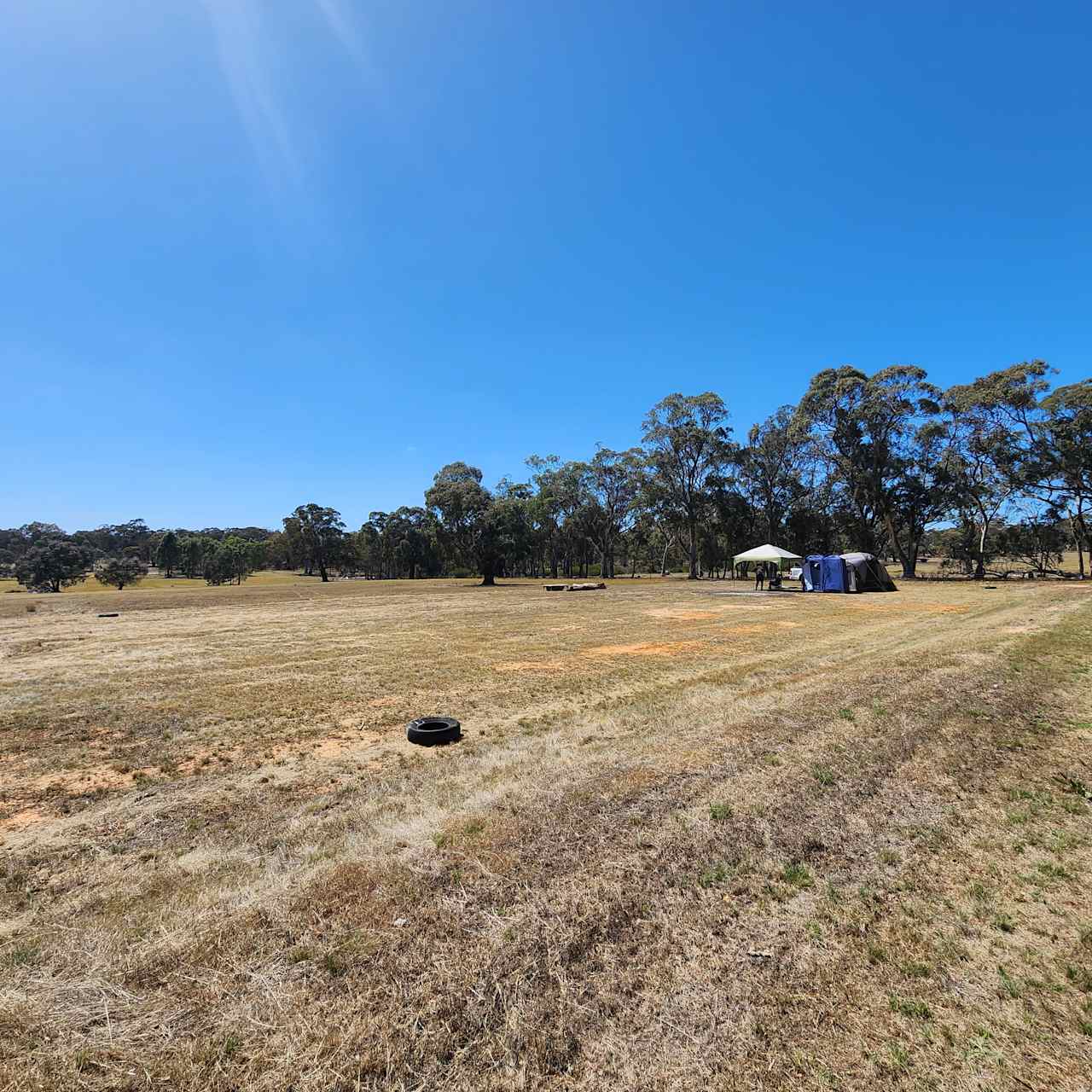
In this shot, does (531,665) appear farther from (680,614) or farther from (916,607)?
(916,607)

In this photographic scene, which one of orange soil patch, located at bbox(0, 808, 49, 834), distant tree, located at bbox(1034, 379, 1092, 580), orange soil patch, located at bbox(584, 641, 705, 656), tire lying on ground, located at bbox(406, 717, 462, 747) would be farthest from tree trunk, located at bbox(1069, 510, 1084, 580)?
orange soil patch, located at bbox(0, 808, 49, 834)

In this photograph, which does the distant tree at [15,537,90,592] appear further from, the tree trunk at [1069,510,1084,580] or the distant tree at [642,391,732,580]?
the tree trunk at [1069,510,1084,580]

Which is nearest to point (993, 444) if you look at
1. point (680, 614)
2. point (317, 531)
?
point (680, 614)

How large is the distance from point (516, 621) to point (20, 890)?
540 inches

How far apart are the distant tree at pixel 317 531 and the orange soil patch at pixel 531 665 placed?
2763 inches

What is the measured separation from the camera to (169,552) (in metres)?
90.0

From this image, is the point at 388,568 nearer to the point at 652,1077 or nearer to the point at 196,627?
the point at 196,627

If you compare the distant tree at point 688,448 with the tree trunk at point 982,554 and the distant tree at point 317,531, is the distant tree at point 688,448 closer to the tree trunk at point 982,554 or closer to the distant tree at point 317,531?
the tree trunk at point 982,554

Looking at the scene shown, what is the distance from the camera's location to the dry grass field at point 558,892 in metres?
1.94

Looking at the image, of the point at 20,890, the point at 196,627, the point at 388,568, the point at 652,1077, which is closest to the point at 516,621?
the point at 196,627

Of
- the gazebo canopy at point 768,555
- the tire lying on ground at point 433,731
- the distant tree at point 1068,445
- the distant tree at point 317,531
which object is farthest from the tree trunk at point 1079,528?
the distant tree at point 317,531

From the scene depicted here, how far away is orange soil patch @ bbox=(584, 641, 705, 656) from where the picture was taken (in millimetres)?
10320

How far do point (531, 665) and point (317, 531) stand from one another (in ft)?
242

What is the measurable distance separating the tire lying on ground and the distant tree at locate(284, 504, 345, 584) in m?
73.5
